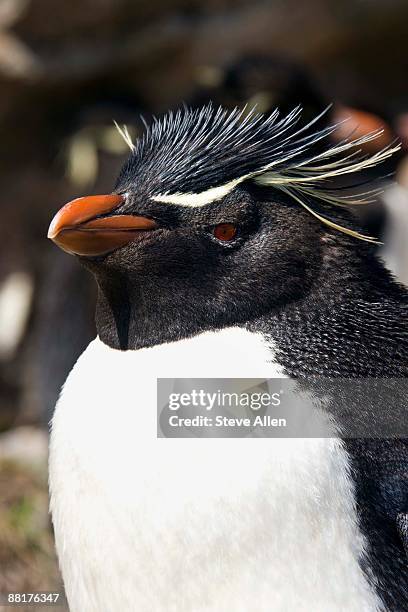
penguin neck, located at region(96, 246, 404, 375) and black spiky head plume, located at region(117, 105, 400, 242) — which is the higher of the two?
black spiky head plume, located at region(117, 105, 400, 242)

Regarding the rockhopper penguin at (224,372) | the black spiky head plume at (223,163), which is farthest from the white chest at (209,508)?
the black spiky head plume at (223,163)

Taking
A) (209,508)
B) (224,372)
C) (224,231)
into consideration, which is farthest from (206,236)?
Answer: (209,508)

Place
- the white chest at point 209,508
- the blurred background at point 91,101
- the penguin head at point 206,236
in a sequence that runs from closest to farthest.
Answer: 1. the white chest at point 209,508
2. the penguin head at point 206,236
3. the blurred background at point 91,101

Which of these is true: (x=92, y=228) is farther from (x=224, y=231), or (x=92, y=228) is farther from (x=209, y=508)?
(x=209, y=508)

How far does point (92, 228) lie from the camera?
2.13 m

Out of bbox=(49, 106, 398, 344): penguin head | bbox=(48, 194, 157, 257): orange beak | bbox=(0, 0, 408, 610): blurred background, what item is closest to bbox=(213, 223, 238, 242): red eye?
bbox=(49, 106, 398, 344): penguin head

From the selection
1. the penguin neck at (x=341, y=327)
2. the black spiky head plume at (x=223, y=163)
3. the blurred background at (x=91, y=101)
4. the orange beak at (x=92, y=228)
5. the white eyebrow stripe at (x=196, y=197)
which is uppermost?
the blurred background at (x=91, y=101)

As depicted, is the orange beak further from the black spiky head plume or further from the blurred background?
the blurred background

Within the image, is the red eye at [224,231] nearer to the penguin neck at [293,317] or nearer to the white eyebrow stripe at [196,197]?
the white eyebrow stripe at [196,197]

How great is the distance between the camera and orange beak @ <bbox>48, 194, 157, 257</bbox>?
2.12m

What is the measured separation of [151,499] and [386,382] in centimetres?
58

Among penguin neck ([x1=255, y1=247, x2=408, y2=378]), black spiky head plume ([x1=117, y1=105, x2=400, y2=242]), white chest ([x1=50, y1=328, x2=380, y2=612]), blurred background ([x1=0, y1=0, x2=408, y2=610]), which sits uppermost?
blurred background ([x1=0, y1=0, x2=408, y2=610])

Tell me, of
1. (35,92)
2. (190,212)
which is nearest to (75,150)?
(35,92)

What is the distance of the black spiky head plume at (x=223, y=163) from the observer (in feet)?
7.26
